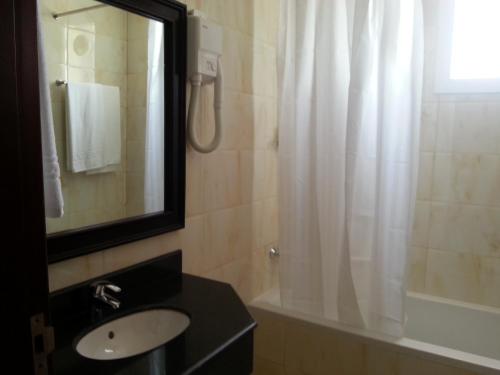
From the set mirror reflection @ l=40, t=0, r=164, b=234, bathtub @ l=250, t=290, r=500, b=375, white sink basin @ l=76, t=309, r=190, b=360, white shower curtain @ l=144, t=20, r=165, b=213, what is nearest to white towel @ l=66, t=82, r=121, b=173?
mirror reflection @ l=40, t=0, r=164, b=234

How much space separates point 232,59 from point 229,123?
0.92ft

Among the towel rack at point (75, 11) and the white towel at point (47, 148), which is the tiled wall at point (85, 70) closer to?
the towel rack at point (75, 11)

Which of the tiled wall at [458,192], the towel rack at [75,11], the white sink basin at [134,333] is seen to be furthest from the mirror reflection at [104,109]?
the tiled wall at [458,192]

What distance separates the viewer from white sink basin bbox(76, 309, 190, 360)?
1099mm

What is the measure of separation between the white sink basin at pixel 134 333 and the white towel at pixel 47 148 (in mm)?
398

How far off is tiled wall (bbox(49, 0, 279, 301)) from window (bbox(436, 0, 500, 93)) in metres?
0.91

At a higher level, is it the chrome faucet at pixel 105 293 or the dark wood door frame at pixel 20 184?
the dark wood door frame at pixel 20 184

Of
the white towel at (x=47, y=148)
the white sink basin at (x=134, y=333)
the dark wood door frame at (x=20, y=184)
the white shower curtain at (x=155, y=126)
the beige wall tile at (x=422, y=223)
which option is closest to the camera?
the dark wood door frame at (x=20, y=184)

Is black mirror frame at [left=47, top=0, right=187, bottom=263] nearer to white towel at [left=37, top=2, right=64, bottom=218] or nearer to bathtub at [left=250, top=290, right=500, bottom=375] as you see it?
white towel at [left=37, top=2, right=64, bottom=218]

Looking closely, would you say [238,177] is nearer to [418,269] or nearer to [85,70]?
[85,70]

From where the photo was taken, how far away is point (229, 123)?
1.77 metres

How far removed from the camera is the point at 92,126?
4.02 feet

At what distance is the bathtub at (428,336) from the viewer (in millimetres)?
1544

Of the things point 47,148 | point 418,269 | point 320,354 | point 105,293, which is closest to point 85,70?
point 47,148
